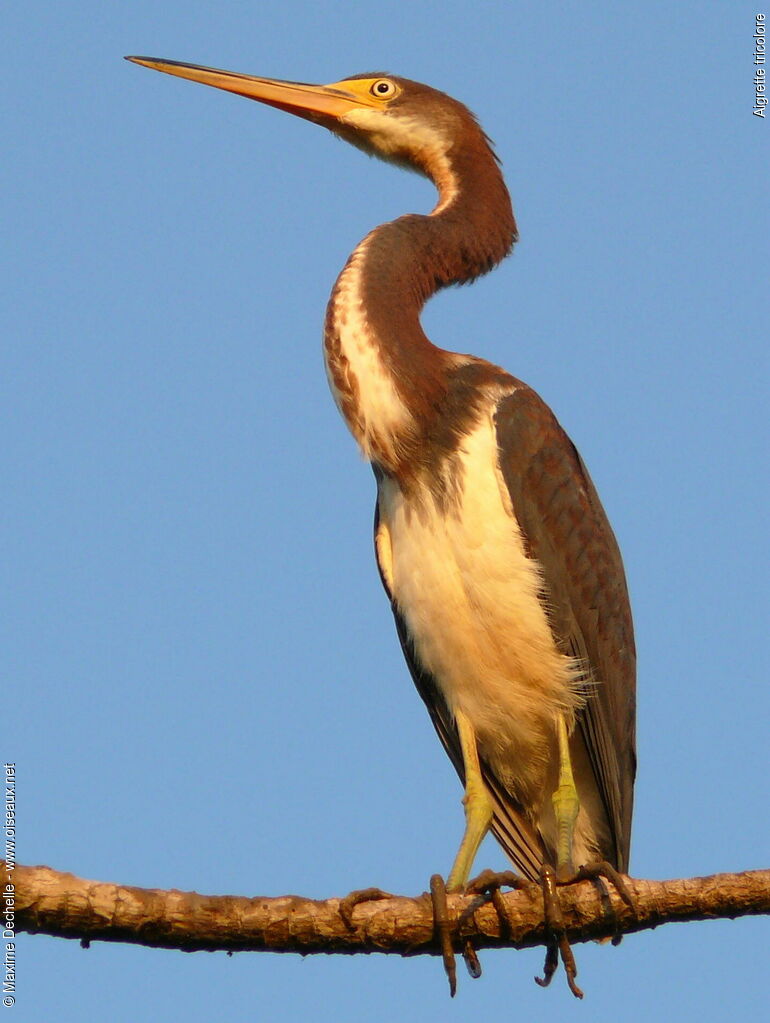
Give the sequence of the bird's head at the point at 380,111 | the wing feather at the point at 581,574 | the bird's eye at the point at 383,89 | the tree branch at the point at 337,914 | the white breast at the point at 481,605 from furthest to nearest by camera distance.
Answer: the bird's eye at the point at 383,89 < the bird's head at the point at 380,111 < the wing feather at the point at 581,574 < the white breast at the point at 481,605 < the tree branch at the point at 337,914

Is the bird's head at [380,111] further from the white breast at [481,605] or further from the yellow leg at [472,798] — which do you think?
the yellow leg at [472,798]

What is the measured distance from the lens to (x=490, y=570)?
194 inches

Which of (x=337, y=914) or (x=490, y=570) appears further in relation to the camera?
(x=490, y=570)

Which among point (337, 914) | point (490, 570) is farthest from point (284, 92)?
point (337, 914)

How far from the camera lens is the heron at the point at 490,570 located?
496cm

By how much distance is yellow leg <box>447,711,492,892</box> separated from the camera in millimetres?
5023

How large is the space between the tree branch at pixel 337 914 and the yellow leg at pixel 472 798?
84 cm

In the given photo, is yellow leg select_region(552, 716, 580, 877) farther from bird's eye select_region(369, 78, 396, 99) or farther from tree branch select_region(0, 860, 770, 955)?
bird's eye select_region(369, 78, 396, 99)

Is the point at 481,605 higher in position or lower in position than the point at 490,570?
lower

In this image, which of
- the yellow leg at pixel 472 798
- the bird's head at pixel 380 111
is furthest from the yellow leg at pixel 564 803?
the bird's head at pixel 380 111

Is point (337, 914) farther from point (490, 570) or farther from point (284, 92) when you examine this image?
point (284, 92)

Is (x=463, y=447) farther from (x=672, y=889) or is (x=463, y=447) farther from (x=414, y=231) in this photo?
(x=672, y=889)

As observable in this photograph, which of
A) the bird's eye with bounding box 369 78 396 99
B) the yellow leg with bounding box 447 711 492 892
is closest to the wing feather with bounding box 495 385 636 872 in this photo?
the yellow leg with bounding box 447 711 492 892

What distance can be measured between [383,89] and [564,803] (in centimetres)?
318
